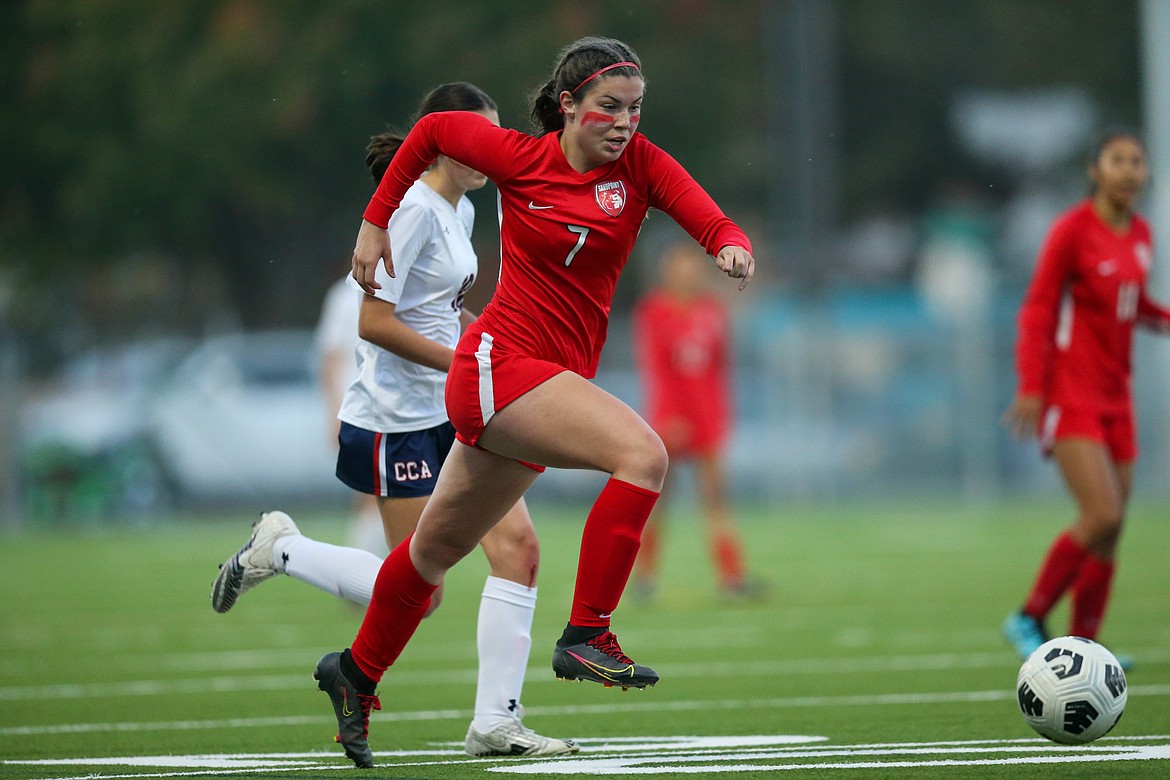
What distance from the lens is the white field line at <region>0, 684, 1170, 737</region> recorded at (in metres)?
7.21

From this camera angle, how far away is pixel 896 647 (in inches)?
385

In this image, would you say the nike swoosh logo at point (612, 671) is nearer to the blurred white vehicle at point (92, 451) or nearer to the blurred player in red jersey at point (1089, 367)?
the blurred player in red jersey at point (1089, 367)

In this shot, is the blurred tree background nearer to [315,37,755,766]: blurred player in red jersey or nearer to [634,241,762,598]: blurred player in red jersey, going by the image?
[634,241,762,598]: blurred player in red jersey

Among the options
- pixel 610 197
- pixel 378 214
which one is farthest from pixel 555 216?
pixel 378 214

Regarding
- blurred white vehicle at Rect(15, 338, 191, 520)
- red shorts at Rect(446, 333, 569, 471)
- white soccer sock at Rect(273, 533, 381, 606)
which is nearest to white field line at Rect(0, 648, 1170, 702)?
white soccer sock at Rect(273, 533, 381, 606)

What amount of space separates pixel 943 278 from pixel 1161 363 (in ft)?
11.3

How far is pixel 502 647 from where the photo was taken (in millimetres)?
6293

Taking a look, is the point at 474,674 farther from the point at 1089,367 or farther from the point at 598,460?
the point at 598,460

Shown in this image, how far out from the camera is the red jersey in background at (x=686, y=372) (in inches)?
536

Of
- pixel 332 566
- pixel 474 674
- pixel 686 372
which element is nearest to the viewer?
pixel 332 566

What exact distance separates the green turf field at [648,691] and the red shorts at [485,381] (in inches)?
41.9

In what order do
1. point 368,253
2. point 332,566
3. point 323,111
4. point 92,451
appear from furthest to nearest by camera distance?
point 323,111 → point 92,451 → point 332,566 → point 368,253

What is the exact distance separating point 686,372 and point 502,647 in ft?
24.8

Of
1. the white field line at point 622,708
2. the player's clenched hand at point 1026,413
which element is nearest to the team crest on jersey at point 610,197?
the white field line at point 622,708
